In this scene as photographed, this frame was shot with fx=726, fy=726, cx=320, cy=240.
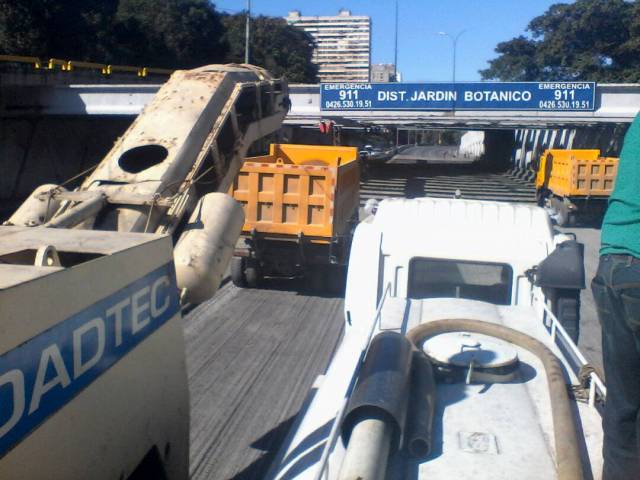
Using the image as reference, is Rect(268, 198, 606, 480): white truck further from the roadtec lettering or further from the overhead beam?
the overhead beam

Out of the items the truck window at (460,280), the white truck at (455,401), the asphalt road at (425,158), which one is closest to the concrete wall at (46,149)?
the truck window at (460,280)

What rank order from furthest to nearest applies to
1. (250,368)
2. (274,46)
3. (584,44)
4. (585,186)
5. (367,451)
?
1. (274,46)
2. (584,44)
3. (585,186)
4. (250,368)
5. (367,451)

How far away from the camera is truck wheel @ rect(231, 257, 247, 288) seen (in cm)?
1170

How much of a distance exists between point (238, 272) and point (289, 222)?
1175 millimetres

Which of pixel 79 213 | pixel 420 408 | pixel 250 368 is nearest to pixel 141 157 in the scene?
pixel 79 213

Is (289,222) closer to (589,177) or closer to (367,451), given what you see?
(367,451)

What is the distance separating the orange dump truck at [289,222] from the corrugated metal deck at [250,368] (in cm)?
45

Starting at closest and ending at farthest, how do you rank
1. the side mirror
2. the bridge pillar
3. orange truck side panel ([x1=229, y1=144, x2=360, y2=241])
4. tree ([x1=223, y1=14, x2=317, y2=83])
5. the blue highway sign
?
1. the side mirror
2. orange truck side panel ([x1=229, y1=144, x2=360, y2=241])
3. the blue highway sign
4. the bridge pillar
5. tree ([x1=223, y1=14, x2=317, y2=83])

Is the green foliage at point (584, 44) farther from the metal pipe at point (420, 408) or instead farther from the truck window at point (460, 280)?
the metal pipe at point (420, 408)

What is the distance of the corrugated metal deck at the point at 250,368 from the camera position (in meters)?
6.05

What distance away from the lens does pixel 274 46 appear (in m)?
67.2

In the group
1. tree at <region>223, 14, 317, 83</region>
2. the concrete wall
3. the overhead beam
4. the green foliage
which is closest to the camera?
the concrete wall

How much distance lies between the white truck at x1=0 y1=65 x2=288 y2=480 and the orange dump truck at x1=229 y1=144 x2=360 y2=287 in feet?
19.7

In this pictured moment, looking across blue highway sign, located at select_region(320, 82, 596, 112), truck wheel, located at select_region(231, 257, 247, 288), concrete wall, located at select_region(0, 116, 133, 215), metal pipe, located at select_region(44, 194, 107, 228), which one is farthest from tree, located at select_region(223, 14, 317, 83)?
metal pipe, located at select_region(44, 194, 107, 228)
